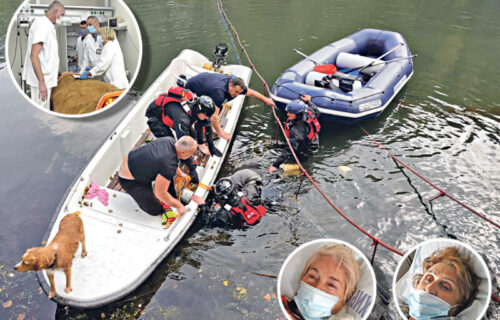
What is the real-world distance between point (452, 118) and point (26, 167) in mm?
8454

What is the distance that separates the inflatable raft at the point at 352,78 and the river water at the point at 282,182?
0.60 meters

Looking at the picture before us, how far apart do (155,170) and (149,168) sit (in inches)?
3.1

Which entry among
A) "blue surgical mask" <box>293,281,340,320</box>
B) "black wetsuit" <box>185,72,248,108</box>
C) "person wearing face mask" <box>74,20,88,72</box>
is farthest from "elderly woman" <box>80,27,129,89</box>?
"blue surgical mask" <box>293,281,340,320</box>

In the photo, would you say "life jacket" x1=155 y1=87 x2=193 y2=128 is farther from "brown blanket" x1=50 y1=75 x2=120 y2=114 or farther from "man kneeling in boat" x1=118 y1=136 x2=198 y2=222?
"man kneeling in boat" x1=118 y1=136 x2=198 y2=222

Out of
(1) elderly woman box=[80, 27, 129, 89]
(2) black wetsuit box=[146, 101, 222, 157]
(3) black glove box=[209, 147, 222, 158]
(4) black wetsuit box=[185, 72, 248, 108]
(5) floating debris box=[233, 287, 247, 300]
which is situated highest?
(1) elderly woman box=[80, 27, 129, 89]

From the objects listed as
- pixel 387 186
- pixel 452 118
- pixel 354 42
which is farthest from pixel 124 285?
pixel 354 42

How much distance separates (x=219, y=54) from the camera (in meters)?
8.20

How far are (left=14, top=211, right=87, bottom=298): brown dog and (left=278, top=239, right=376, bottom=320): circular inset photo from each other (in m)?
2.53

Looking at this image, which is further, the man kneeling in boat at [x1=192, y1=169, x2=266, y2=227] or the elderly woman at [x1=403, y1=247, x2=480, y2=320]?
the man kneeling in boat at [x1=192, y1=169, x2=266, y2=227]

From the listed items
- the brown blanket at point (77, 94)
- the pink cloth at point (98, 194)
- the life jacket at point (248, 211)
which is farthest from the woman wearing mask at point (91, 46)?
the life jacket at point (248, 211)

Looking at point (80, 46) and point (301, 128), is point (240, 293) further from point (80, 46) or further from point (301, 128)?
point (80, 46)

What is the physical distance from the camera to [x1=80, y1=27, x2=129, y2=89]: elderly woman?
4633 mm

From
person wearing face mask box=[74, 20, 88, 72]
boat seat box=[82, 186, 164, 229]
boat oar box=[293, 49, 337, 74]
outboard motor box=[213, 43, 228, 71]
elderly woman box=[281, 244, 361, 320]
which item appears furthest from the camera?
boat oar box=[293, 49, 337, 74]

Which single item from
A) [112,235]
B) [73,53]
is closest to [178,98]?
[73,53]
